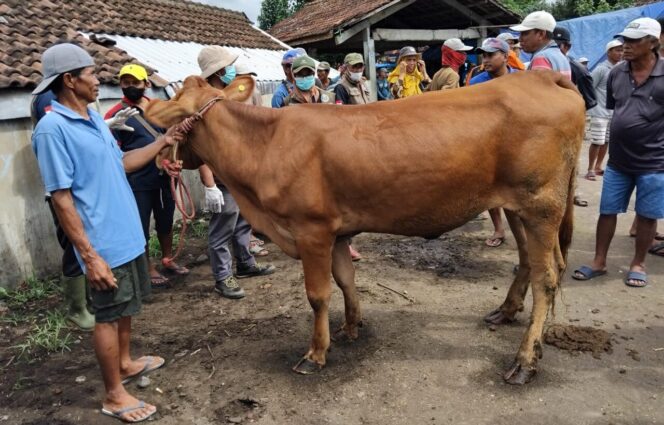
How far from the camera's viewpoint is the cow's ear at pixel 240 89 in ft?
12.0

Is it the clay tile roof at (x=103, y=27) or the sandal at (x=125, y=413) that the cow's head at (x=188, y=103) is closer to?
the sandal at (x=125, y=413)

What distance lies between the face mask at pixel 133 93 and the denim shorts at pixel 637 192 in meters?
4.64

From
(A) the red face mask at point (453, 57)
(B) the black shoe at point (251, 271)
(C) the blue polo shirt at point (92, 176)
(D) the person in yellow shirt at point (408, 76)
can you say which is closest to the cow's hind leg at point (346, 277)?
(C) the blue polo shirt at point (92, 176)

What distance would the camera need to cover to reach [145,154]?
3.34m

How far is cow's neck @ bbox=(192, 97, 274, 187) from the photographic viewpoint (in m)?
3.45

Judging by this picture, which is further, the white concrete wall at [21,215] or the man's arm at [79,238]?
the white concrete wall at [21,215]

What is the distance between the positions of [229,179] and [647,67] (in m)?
3.91

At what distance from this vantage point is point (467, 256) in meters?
5.65

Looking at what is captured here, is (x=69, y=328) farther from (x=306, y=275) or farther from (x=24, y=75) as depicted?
(x=24, y=75)

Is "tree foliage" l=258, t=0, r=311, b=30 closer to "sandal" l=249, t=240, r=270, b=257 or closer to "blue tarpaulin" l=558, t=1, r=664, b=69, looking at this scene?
"blue tarpaulin" l=558, t=1, r=664, b=69

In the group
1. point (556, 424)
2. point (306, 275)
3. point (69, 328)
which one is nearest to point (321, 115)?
point (306, 275)

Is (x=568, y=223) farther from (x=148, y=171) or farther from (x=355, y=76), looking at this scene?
(x=148, y=171)

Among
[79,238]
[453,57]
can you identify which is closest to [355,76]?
[453,57]

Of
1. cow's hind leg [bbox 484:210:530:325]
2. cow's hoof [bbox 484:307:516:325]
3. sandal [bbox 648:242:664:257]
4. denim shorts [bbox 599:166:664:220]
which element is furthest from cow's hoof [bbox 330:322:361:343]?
sandal [bbox 648:242:664:257]
